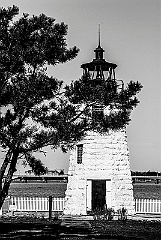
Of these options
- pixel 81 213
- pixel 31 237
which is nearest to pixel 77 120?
pixel 31 237

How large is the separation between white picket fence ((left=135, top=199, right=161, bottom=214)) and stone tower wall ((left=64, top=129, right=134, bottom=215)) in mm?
1894

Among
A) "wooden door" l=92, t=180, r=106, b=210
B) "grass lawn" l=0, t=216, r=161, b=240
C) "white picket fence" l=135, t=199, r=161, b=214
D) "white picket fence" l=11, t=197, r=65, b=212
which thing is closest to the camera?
"grass lawn" l=0, t=216, r=161, b=240

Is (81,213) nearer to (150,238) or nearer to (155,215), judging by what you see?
(155,215)

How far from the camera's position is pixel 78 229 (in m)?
19.7

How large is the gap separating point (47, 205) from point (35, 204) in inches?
22.6

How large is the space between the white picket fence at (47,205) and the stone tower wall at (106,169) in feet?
6.63

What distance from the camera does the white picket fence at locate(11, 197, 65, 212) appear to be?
90.7 ft

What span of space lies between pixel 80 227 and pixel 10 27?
8372 millimetres

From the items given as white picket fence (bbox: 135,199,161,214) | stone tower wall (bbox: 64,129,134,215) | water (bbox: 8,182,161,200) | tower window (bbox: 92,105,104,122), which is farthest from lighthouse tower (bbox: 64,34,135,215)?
water (bbox: 8,182,161,200)

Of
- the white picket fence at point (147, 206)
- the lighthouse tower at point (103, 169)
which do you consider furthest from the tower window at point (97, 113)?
the white picket fence at point (147, 206)

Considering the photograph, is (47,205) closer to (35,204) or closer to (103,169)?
(35,204)

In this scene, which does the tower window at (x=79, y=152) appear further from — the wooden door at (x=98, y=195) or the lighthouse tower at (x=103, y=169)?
the wooden door at (x=98, y=195)

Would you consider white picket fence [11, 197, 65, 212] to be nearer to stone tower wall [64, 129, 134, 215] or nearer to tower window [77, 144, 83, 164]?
stone tower wall [64, 129, 134, 215]

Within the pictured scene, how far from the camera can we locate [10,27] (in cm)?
1486
